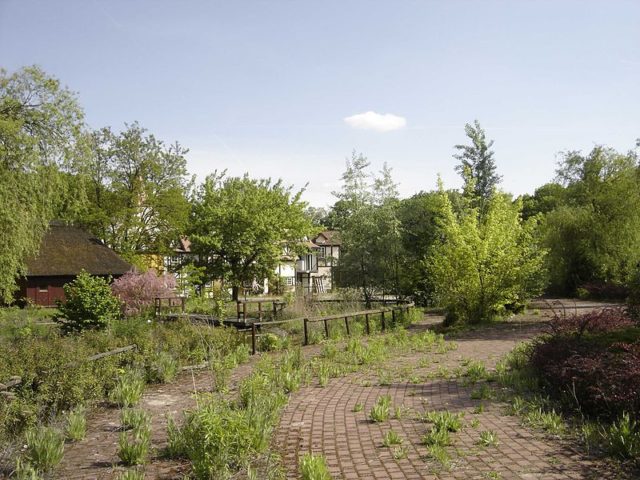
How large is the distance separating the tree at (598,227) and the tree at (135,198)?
2680 cm

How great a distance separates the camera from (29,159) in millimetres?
22312

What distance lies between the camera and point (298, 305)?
21547 mm

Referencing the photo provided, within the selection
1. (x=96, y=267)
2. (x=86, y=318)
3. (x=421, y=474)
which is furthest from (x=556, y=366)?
(x=96, y=267)

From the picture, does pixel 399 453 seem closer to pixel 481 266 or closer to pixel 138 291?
pixel 481 266

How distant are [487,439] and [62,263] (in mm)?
35216

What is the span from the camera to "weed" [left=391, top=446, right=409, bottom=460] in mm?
5961

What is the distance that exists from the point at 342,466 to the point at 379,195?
825 inches

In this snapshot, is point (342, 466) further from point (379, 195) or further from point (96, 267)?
point (96, 267)

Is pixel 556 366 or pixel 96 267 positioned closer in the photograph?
pixel 556 366

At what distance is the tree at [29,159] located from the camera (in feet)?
70.3

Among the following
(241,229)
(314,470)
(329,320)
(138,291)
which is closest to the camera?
(314,470)

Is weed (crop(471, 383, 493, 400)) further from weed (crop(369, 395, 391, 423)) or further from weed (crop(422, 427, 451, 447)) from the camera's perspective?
weed (crop(422, 427, 451, 447))

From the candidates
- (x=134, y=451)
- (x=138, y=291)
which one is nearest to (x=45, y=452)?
(x=134, y=451)

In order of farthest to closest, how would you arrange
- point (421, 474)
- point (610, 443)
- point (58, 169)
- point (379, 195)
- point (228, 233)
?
point (228, 233)
point (379, 195)
point (58, 169)
point (610, 443)
point (421, 474)
